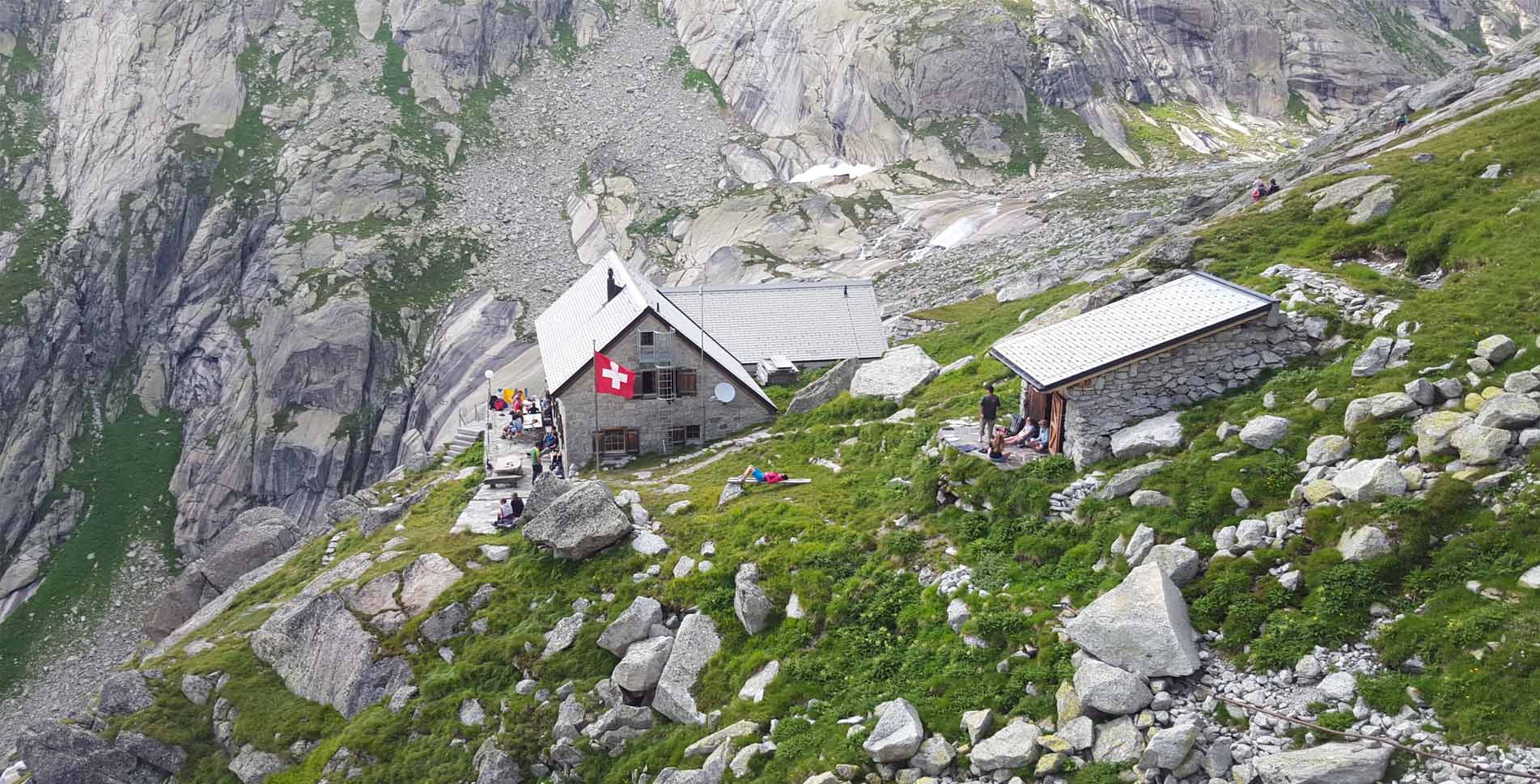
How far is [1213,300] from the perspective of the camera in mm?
24562

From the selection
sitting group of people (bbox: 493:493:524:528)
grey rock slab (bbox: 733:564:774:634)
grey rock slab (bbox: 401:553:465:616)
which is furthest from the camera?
sitting group of people (bbox: 493:493:524:528)

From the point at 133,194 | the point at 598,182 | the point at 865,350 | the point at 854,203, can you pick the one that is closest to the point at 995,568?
the point at 865,350

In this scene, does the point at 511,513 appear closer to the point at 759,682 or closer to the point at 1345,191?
the point at 759,682

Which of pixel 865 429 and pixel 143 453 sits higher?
pixel 865 429

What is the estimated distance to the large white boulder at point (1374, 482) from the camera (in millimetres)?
16906

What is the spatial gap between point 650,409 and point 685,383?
1.89m

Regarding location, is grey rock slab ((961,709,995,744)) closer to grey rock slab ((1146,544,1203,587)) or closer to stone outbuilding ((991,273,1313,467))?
grey rock slab ((1146,544,1203,587))

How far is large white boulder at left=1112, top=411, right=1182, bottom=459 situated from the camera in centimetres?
2220

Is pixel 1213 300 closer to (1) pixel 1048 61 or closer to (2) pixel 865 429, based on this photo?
(2) pixel 865 429

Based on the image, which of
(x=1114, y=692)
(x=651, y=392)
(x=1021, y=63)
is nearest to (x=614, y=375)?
(x=651, y=392)

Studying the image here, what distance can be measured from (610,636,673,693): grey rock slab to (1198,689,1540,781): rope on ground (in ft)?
40.8

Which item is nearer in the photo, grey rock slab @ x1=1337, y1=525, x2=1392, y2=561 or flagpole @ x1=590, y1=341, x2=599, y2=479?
grey rock slab @ x1=1337, y1=525, x2=1392, y2=561

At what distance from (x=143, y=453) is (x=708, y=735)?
9686 centimetres

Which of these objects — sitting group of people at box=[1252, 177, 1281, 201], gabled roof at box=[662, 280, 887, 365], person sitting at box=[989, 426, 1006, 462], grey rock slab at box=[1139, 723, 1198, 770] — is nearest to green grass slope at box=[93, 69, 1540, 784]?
person sitting at box=[989, 426, 1006, 462]
